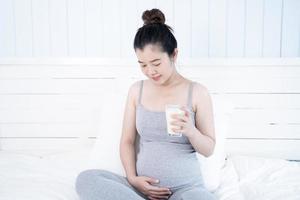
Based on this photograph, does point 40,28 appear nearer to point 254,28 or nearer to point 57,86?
point 57,86

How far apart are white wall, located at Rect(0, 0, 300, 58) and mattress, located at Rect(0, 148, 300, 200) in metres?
0.62

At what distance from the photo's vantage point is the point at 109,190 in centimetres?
108

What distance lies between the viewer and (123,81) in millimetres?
1739

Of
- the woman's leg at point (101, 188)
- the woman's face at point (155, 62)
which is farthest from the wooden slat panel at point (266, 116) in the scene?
the woman's leg at point (101, 188)

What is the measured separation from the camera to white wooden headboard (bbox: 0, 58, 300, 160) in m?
1.90

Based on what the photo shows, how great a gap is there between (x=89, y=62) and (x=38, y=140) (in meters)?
0.56

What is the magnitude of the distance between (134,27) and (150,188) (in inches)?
42.7

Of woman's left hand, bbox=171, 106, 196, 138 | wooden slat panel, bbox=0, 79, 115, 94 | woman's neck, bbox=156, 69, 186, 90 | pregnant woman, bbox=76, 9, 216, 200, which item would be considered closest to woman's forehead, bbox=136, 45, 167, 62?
pregnant woman, bbox=76, 9, 216, 200

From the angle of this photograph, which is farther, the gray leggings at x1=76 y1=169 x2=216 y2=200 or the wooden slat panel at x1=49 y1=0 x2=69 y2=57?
the wooden slat panel at x1=49 y1=0 x2=69 y2=57

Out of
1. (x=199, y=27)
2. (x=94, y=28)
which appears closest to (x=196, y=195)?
(x=199, y=27)

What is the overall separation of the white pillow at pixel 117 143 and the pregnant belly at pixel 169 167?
19 cm

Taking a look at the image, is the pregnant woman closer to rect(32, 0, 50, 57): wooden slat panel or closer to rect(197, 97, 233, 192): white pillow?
rect(197, 97, 233, 192): white pillow

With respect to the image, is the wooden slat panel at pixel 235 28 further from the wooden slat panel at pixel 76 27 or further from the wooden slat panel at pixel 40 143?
the wooden slat panel at pixel 40 143

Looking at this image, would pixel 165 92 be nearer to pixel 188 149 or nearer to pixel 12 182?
Answer: pixel 188 149
